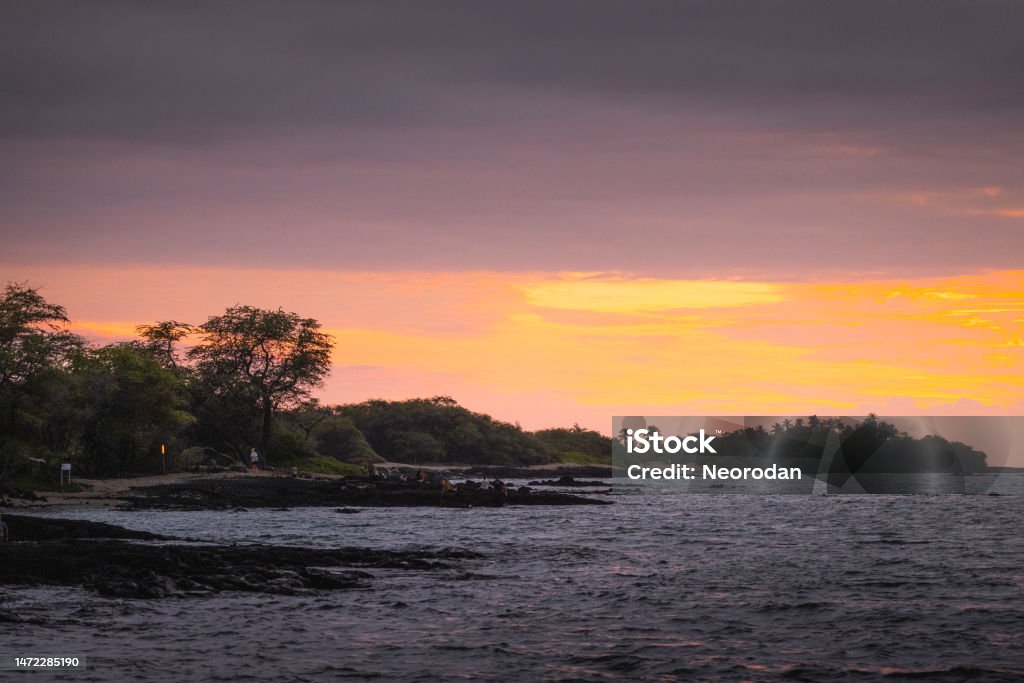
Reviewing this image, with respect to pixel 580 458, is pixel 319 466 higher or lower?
higher

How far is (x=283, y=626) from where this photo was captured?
2138 centimetres

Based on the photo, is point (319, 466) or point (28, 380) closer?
point (28, 380)

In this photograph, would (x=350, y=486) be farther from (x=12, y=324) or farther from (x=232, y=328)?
(x=232, y=328)

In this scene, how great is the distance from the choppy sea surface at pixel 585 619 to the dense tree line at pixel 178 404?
21950 millimetres

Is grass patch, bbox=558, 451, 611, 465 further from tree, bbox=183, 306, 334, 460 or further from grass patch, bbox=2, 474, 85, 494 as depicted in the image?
grass patch, bbox=2, 474, 85, 494

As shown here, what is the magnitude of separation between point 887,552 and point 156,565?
26946mm

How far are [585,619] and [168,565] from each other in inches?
437

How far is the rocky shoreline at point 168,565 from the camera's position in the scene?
25.0 meters

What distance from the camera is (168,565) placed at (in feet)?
87.1

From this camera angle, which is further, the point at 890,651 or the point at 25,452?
the point at 25,452

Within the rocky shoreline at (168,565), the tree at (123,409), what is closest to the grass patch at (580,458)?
the tree at (123,409)

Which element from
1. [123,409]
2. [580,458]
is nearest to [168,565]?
[123,409]

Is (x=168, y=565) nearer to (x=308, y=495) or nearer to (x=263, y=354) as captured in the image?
(x=308, y=495)

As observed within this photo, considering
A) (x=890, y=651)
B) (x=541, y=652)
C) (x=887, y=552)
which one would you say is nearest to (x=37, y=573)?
(x=541, y=652)
